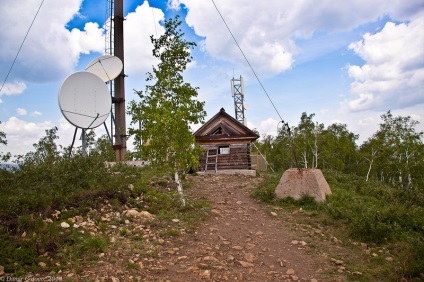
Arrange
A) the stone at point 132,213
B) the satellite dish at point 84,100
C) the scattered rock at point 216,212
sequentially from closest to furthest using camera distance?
the stone at point 132,213, the scattered rock at point 216,212, the satellite dish at point 84,100

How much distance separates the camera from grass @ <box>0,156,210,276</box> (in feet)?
17.0

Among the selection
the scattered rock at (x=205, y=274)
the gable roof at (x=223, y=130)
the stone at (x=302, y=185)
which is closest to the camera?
the scattered rock at (x=205, y=274)

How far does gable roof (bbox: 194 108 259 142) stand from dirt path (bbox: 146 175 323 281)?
1057cm

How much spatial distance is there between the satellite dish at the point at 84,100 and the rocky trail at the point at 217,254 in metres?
6.72

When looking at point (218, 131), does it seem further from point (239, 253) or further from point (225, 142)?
point (239, 253)

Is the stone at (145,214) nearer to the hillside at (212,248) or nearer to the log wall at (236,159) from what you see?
the hillside at (212,248)

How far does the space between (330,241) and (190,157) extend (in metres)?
4.78

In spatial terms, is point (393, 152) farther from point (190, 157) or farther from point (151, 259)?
point (151, 259)

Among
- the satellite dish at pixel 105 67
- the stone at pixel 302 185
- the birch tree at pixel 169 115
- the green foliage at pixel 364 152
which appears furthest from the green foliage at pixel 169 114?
the green foliage at pixel 364 152

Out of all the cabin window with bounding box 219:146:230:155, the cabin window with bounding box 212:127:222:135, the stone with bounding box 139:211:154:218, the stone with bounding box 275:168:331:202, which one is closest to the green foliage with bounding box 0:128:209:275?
the stone with bounding box 139:211:154:218

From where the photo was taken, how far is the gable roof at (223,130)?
19.6 metres

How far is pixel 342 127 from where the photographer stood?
47250mm

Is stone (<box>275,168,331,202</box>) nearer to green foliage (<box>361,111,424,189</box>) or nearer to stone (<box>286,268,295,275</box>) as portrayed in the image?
stone (<box>286,268,295,275</box>)

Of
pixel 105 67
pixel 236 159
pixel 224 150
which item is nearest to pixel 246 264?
pixel 236 159
